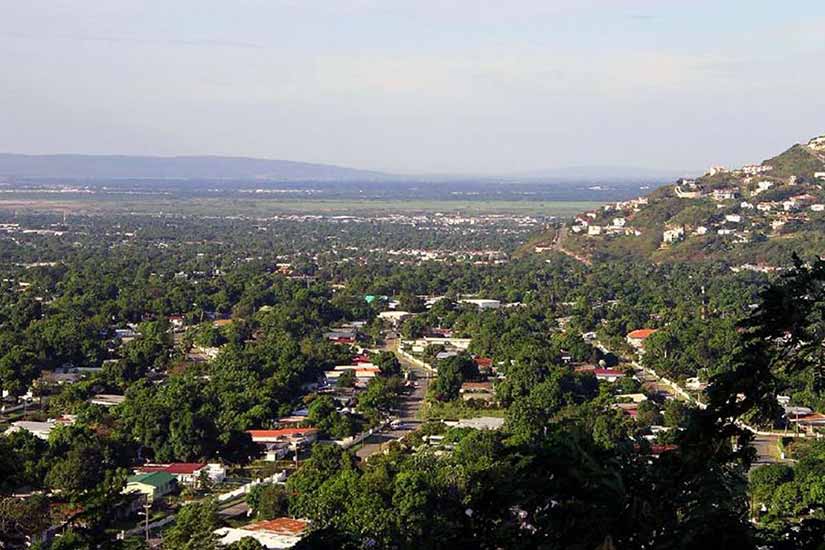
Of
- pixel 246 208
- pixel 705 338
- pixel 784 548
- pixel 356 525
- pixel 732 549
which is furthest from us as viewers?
pixel 246 208

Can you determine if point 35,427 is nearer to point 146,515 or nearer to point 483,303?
point 146,515

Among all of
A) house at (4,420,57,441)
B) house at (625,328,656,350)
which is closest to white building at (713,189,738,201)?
house at (625,328,656,350)

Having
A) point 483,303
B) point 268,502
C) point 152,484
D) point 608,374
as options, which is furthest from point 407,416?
point 483,303

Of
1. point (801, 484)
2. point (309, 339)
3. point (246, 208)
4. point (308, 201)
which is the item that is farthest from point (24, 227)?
point (801, 484)

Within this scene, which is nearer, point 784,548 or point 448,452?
point 784,548

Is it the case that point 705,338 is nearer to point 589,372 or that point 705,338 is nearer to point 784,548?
point 589,372

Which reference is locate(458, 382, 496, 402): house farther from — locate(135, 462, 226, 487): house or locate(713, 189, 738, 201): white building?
locate(713, 189, 738, 201): white building

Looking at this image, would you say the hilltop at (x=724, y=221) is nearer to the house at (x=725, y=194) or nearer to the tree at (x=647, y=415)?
the house at (x=725, y=194)
